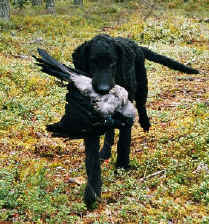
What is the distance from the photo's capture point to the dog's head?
3.62m

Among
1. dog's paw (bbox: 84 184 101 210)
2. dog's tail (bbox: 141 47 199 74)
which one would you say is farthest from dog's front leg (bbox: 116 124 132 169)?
dog's tail (bbox: 141 47 199 74)

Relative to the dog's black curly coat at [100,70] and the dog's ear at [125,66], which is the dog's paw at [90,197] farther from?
the dog's ear at [125,66]

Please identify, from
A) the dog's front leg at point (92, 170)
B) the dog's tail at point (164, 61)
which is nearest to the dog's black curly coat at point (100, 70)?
the dog's front leg at point (92, 170)

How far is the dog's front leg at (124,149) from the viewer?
4.76 m

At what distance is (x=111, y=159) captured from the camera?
5.34 metres

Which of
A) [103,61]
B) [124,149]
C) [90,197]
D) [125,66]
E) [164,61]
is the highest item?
[103,61]

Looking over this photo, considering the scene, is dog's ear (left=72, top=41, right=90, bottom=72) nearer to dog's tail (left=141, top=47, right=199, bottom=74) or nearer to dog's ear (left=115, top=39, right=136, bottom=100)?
dog's ear (left=115, top=39, right=136, bottom=100)

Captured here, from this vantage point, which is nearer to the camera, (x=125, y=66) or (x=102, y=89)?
(x=102, y=89)

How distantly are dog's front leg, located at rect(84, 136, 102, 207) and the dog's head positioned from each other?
2.10 feet

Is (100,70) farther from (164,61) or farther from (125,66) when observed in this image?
(164,61)

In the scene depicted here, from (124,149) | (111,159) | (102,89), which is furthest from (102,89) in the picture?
(111,159)

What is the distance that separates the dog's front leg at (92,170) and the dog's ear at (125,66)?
A: 0.77 m

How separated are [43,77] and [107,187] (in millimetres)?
5098

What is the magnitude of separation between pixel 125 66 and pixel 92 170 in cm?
125
